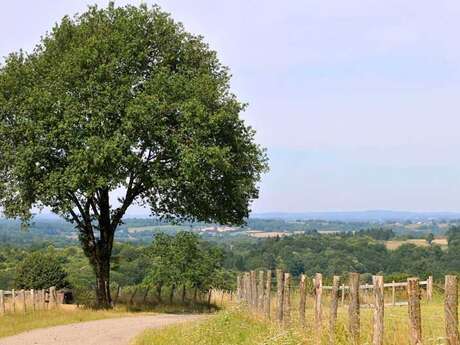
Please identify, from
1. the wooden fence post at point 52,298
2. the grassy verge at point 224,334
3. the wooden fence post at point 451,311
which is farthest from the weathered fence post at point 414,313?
the wooden fence post at point 52,298

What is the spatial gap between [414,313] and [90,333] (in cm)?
1726

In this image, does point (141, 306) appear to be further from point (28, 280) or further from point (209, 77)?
point (209, 77)

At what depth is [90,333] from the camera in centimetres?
2647

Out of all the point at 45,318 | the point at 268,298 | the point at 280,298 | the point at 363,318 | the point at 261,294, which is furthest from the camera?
the point at 45,318

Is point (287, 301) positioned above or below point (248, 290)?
above

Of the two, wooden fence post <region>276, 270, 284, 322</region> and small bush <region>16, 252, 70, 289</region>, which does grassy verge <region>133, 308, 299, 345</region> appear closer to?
wooden fence post <region>276, 270, 284, 322</region>

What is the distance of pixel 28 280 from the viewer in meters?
44.4

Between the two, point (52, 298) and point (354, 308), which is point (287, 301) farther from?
point (52, 298)

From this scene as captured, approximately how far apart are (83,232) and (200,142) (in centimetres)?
974

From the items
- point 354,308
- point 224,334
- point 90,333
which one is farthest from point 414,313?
point 90,333

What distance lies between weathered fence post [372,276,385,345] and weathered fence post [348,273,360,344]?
3.77 feet

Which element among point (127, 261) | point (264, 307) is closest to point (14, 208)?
point (264, 307)

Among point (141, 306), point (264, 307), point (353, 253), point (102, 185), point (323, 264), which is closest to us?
point (264, 307)

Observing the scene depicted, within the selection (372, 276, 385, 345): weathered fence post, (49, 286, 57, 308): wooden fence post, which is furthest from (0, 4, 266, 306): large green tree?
(372, 276, 385, 345): weathered fence post
